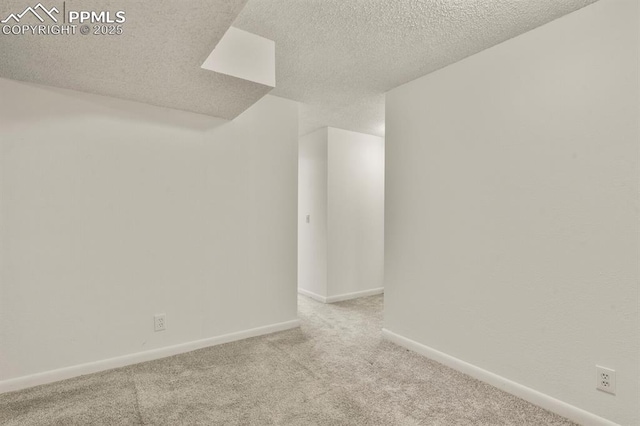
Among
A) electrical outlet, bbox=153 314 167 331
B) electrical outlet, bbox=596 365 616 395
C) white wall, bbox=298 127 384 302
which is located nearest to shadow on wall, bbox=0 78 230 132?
electrical outlet, bbox=153 314 167 331

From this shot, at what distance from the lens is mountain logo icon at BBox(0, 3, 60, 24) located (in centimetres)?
140

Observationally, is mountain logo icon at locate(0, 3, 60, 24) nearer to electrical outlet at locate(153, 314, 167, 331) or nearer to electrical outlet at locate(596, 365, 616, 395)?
electrical outlet at locate(153, 314, 167, 331)

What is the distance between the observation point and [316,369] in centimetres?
245

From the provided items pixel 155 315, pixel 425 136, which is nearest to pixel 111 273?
pixel 155 315

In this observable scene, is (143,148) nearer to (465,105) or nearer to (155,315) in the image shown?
(155,315)

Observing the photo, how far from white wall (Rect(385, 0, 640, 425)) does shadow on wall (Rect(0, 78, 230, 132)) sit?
77.3 inches

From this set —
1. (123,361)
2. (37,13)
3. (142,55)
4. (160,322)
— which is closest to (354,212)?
(160,322)

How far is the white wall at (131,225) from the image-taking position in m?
2.17

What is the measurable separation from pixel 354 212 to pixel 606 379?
10.4 feet

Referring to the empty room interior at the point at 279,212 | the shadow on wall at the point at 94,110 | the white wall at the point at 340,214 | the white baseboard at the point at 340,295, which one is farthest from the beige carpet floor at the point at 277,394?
the shadow on wall at the point at 94,110

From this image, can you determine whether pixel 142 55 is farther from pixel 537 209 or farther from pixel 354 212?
pixel 354 212

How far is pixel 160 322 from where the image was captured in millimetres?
2650

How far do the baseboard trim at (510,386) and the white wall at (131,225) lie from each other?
1370 mm

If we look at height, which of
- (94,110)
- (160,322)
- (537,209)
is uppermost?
(94,110)
